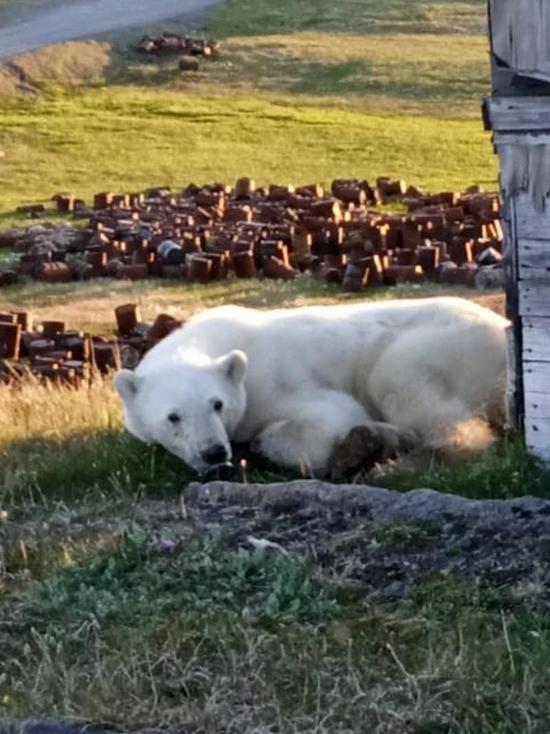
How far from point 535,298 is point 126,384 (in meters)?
2.32

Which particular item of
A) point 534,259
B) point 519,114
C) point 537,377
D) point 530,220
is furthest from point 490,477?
point 519,114

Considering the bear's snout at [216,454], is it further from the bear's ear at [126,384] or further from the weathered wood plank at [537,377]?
the weathered wood plank at [537,377]

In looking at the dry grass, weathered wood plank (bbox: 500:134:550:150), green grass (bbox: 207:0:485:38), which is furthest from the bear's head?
green grass (bbox: 207:0:485:38)

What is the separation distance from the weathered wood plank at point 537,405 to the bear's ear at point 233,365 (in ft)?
5.17

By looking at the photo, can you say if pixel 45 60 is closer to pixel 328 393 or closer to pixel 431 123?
pixel 431 123

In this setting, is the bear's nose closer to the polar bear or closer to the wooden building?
the polar bear

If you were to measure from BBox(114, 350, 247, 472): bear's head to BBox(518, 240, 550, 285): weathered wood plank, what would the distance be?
1.64m

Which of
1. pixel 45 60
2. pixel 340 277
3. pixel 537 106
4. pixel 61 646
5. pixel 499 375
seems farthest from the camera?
pixel 45 60

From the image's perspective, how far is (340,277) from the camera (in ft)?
63.5

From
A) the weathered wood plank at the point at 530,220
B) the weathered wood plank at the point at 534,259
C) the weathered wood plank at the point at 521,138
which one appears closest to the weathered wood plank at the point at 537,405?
the weathered wood plank at the point at 534,259

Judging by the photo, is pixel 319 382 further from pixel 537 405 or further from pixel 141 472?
pixel 537 405

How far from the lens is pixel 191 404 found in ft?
27.9

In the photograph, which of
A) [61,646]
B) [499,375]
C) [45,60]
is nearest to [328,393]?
[499,375]

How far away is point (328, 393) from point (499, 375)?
0.94 m
